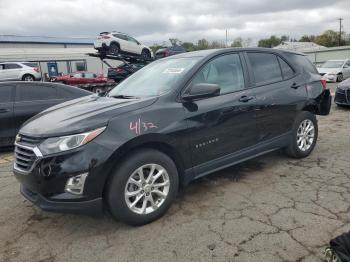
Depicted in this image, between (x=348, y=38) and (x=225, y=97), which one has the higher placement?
(x=348, y=38)

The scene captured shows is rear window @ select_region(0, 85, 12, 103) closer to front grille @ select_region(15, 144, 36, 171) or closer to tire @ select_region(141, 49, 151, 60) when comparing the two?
front grille @ select_region(15, 144, 36, 171)

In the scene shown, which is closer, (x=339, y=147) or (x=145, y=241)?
(x=145, y=241)

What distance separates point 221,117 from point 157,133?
35.7 inches

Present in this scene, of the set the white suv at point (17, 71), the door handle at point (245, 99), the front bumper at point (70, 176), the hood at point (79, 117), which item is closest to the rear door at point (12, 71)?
the white suv at point (17, 71)

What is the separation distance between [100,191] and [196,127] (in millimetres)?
1223

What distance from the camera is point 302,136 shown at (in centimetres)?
511

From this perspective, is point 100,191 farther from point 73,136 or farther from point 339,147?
point 339,147

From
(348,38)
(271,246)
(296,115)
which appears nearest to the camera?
(271,246)

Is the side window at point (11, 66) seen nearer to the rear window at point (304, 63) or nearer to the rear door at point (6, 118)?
the rear door at point (6, 118)

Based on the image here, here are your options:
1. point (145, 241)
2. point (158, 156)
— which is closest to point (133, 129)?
point (158, 156)

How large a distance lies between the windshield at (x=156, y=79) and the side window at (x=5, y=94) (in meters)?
3.16

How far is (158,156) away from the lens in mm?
3307

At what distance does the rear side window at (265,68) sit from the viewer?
4461 mm

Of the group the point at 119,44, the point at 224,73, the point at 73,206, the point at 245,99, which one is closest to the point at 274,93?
the point at 245,99
